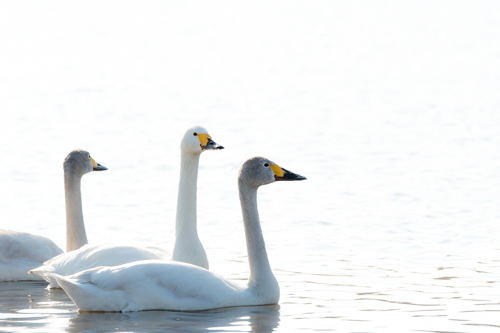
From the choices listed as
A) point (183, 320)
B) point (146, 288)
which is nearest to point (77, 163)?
point (146, 288)

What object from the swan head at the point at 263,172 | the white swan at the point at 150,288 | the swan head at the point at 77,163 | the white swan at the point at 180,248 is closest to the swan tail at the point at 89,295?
the white swan at the point at 150,288

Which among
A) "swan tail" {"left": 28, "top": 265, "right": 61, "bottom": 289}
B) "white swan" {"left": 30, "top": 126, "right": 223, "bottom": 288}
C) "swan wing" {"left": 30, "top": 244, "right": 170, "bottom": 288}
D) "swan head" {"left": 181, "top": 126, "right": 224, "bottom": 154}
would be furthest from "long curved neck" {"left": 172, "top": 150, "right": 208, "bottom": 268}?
"swan tail" {"left": 28, "top": 265, "right": 61, "bottom": 289}

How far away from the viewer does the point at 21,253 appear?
11.4 meters

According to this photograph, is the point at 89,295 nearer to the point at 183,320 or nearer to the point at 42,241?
the point at 183,320

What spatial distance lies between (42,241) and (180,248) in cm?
201

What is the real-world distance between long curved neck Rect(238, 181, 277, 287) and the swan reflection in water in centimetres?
27

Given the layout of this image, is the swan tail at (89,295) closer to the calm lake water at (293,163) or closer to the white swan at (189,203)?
the calm lake water at (293,163)

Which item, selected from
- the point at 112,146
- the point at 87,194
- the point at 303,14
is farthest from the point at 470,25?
the point at 87,194

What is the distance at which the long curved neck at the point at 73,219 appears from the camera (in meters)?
11.5

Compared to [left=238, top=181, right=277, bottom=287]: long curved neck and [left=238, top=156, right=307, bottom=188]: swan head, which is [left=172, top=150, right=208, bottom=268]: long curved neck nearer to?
[left=238, top=181, right=277, bottom=287]: long curved neck

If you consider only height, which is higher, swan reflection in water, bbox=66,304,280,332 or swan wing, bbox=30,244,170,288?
swan wing, bbox=30,244,170,288

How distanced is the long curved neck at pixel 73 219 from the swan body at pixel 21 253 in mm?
228

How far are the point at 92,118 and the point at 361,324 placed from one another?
20.2 m

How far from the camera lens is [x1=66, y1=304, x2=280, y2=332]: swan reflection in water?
8.72 meters
